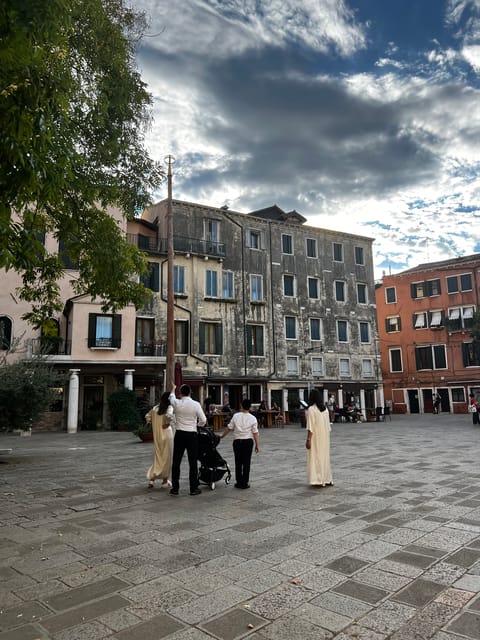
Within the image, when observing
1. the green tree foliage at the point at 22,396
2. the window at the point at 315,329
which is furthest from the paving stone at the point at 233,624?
the window at the point at 315,329

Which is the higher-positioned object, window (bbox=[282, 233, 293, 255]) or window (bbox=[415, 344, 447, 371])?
window (bbox=[282, 233, 293, 255])

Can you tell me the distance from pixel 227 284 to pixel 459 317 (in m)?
21.1

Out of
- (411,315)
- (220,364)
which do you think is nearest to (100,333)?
(220,364)

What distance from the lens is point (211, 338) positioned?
3084 cm

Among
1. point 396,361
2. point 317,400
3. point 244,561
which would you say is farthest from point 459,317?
point 244,561

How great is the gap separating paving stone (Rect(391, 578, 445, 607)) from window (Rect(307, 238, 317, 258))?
109 feet

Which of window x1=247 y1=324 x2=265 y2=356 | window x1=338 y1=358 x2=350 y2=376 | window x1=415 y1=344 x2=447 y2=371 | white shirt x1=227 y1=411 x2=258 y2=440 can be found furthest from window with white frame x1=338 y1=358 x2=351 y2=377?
white shirt x1=227 y1=411 x2=258 y2=440

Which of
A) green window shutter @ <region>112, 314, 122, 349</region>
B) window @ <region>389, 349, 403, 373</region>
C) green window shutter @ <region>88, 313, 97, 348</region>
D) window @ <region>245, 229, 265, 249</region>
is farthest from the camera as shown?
window @ <region>389, 349, 403, 373</region>

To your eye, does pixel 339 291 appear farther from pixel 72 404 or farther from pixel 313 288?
Result: pixel 72 404

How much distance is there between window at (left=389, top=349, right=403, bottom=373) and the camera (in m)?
44.7

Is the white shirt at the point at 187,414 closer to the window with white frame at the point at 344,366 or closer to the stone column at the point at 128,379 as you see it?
the stone column at the point at 128,379

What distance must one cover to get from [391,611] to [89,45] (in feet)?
35.0

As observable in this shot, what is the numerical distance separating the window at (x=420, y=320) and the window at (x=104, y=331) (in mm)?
28012

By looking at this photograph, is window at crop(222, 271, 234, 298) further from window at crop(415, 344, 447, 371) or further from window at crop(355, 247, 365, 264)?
window at crop(415, 344, 447, 371)
